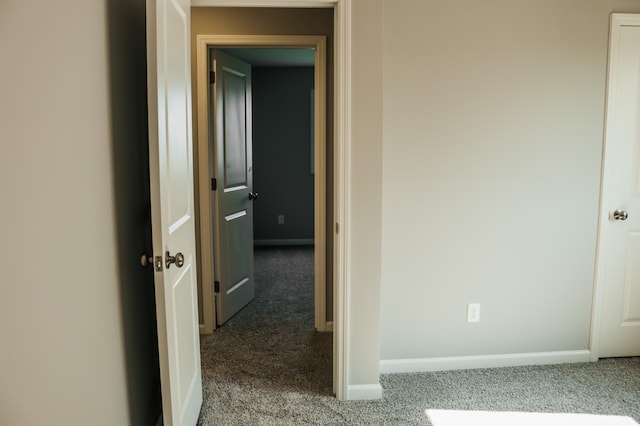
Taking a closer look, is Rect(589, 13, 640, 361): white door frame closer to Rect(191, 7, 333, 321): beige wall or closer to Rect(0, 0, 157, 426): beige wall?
Rect(191, 7, 333, 321): beige wall

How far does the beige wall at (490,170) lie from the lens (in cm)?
308

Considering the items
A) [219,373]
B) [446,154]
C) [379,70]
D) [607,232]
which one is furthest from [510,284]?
[219,373]

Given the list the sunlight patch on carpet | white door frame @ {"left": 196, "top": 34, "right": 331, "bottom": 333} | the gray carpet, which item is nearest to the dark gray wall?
white door frame @ {"left": 196, "top": 34, "right": 331, "bottom": 333}

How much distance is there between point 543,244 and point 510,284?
31 centimetres

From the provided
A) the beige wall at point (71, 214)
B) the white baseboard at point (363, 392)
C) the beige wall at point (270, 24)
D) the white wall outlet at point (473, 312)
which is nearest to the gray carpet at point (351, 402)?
the white baseboard at point (363, 392)

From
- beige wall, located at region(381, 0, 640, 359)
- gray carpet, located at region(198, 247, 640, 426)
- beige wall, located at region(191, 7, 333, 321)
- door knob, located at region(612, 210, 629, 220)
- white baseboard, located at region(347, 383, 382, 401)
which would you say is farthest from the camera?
beige wall, located at region(191, 7, 333, 321)

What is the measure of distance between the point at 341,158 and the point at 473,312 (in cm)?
129

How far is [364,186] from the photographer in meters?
2.79

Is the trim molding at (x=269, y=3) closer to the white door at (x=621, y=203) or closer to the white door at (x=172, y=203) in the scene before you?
the white door at (x=172, y=203)

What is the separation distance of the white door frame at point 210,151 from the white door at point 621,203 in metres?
1.77

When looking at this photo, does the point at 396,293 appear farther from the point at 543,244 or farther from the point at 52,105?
the point at 52,105

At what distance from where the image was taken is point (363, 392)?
2.90 meters

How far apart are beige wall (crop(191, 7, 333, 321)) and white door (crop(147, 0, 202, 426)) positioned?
121cm

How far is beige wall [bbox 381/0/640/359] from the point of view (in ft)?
10.1
